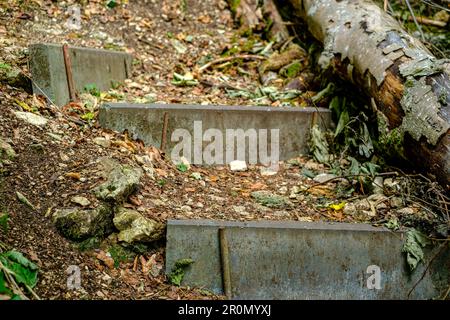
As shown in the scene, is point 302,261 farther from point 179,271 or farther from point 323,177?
point 323,177

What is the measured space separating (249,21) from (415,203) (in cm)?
285

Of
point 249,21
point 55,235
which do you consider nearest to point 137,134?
point 55,235

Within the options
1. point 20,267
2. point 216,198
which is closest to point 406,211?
point 216,198

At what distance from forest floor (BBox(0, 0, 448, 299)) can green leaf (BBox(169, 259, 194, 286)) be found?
0.12 ft

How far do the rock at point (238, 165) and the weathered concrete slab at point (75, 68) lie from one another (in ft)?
3.89

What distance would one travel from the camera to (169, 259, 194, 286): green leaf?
2340 millimetres

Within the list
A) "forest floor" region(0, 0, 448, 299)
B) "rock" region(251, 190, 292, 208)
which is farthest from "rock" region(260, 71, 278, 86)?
"rock" region(251, 190, 292, 208)

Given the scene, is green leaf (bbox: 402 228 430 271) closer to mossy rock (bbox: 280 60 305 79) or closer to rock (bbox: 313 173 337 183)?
rock (bbox: 313 173 337 183)

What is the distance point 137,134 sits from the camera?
3049 mm

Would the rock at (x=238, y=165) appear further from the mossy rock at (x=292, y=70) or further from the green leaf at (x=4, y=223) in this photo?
the green leaf at (x=4, y=223)

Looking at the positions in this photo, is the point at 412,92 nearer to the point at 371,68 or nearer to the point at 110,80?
the point at 371,68

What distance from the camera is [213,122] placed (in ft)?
10.3

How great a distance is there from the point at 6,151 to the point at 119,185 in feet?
1.97

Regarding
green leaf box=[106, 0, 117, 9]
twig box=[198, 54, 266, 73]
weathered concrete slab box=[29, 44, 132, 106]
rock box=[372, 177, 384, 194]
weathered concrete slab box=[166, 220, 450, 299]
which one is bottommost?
weathered concrete slab box=[166, 220, 450, 299]
